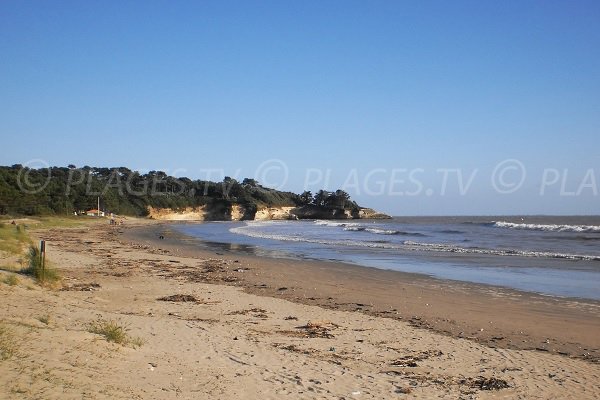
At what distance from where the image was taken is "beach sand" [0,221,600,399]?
5879 millimetres

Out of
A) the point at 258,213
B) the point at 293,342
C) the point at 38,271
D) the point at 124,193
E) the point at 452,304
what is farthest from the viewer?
the point at 258,213

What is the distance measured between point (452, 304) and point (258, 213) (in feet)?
382

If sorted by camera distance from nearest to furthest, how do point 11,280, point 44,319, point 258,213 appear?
point 44,319 < point 11,280 < point 258,213

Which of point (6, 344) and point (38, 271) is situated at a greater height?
point (6, 344)

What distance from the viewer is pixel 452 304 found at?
13.0 m

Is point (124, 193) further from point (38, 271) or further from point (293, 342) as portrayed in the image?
point (293, 342)

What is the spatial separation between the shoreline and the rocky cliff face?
9229 cm

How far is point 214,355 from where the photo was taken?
7320mm

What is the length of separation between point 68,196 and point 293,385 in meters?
82.1

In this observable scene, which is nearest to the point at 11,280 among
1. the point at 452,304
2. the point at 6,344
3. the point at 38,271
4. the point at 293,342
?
the point at 38,271

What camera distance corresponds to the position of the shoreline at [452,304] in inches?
375

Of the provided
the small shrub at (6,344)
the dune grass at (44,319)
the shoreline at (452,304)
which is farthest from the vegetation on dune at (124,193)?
the small shrub at (6,344)

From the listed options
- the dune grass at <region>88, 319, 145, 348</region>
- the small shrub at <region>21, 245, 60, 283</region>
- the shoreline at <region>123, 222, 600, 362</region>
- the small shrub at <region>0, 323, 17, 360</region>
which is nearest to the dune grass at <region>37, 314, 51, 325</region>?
the dune grass at <region>88, 319, 145, 348</region>

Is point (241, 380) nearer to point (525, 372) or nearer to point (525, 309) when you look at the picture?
point (525, 372)
